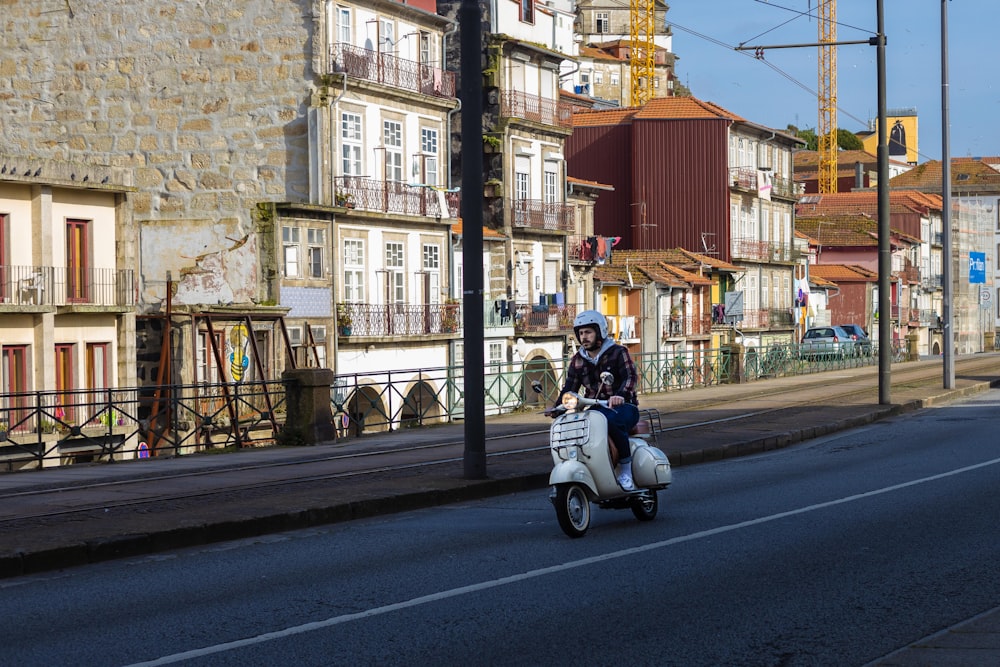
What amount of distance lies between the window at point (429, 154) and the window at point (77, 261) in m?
13.6

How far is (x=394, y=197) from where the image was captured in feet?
146

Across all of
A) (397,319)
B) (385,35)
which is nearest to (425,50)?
(385,35)

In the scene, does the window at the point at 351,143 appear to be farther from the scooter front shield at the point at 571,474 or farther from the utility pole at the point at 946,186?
the scooter front shield at the point at 571,474

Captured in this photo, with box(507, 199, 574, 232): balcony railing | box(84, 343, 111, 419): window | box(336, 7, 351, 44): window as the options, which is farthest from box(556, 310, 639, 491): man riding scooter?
box(507, 199, 574, 232): balcony railing

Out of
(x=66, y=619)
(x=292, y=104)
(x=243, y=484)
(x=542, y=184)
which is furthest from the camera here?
(x=542, y=184)

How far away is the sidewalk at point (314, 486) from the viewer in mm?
10844

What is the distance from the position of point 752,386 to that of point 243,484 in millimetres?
28018

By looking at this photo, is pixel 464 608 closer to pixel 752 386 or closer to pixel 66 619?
pixel 66 619

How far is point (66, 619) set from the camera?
8.40 m

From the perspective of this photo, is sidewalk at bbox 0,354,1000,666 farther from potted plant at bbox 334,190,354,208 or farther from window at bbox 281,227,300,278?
potted plant at bbox 334,190,354,208

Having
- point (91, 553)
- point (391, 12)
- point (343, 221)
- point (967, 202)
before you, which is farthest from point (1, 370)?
point (967, 202)

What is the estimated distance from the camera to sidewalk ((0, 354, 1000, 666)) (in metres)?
10.8

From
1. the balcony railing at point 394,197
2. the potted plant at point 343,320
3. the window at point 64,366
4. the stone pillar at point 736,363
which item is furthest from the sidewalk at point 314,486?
the stone pillar at point 736,363

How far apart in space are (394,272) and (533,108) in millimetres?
12671
